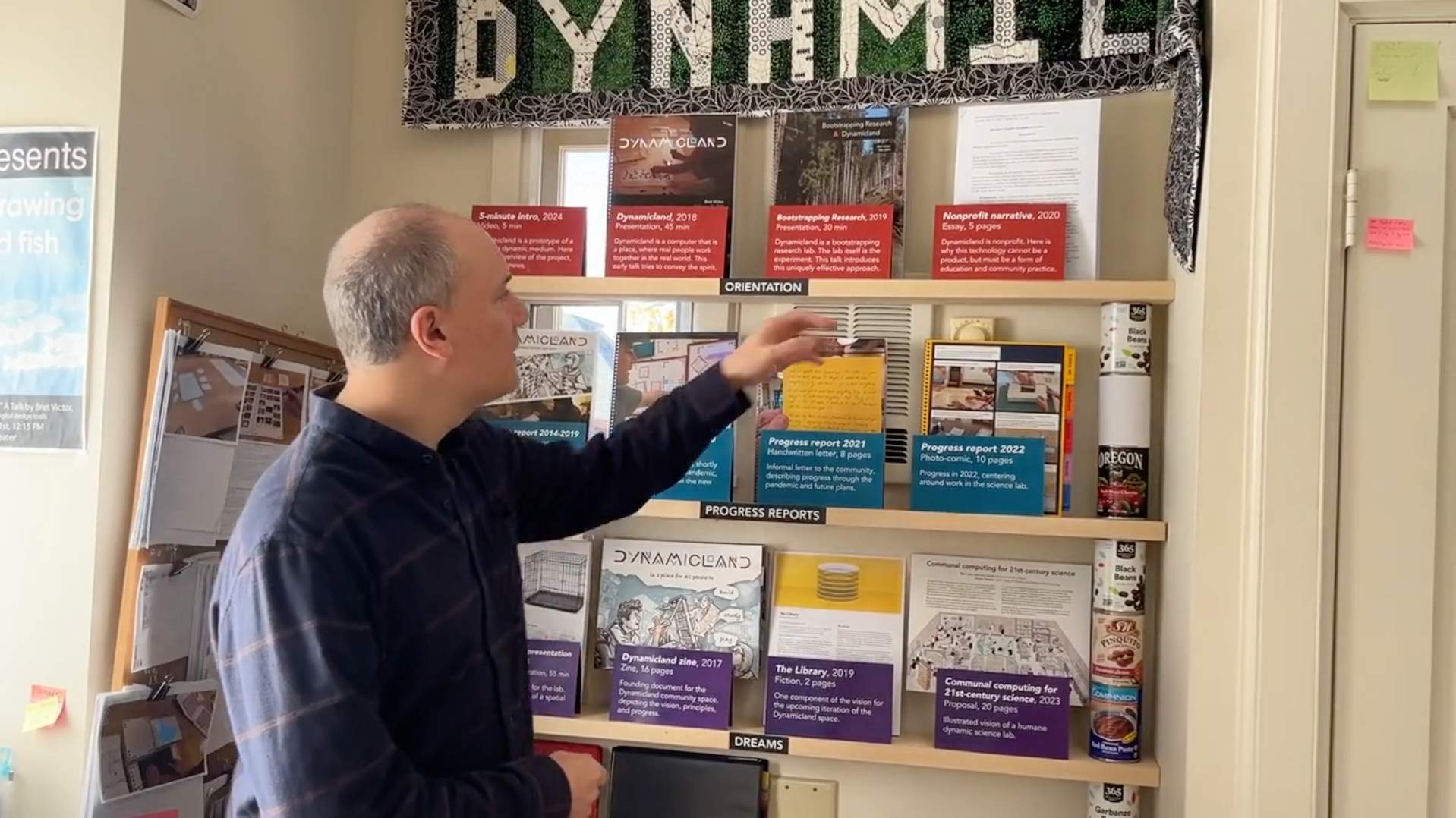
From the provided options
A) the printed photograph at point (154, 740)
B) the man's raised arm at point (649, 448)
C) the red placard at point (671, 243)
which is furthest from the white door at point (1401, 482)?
the printed photograph at point (154, 740)

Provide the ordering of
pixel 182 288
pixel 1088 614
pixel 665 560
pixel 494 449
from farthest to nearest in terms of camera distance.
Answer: pixel 665 560
pixel 1088 614
pixel 182 288
pixel 494 449

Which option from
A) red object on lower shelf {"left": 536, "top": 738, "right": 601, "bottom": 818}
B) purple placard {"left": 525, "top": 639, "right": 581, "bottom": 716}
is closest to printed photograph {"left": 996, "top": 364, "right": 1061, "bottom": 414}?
purple placard {"left": 525, "top": 639, "right": 581, "bottom": 716}

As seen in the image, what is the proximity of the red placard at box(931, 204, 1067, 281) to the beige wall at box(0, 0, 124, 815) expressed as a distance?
1495 mm

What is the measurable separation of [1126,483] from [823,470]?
1.87 ft

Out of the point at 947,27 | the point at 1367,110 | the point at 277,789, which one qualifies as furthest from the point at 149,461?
the point at 1367,110

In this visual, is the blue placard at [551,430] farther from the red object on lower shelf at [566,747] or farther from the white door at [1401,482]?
the white door at [1401,482]

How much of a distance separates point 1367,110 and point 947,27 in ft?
2.68

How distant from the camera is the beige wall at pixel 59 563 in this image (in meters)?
1.77

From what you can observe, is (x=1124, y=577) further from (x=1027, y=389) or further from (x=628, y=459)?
(x=628, y=459)

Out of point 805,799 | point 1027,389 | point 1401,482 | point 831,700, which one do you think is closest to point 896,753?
point 831,700

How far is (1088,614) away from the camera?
2.11 meters

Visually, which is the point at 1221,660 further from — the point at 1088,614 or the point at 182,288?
the point at 182,288

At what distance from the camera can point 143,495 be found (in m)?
1.79

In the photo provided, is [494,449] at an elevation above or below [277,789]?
above
